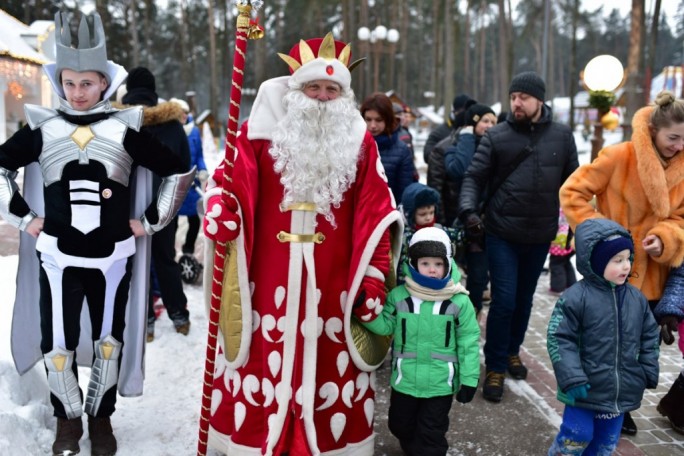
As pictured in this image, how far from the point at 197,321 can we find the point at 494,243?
9.31 ft

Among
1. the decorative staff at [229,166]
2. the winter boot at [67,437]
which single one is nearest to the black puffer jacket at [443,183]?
the decorative staff at [229,166]

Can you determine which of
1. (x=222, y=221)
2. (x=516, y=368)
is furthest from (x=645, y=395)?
(x=222, y=221)

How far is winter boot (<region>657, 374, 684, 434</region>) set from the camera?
3926 millimetres

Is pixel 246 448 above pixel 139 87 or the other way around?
the other way around

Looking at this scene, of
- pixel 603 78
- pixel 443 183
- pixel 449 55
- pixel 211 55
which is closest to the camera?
pixel 443 183

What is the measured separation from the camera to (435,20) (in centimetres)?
3139

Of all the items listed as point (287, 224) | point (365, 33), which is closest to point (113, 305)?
point (287, 224)

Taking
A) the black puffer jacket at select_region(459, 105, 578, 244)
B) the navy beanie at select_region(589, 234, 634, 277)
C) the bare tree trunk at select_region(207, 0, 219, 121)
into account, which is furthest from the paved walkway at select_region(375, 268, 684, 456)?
the bare tree trunk at select_region(207, 0, 219, 121)

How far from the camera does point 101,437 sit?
3.36 m

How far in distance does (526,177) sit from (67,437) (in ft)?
10.8

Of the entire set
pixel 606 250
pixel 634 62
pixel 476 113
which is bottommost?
pixel 606 250

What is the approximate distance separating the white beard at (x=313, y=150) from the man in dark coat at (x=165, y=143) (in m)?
2.02

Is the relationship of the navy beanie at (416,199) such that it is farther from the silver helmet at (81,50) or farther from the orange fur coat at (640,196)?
the silver helmet at (81,50)

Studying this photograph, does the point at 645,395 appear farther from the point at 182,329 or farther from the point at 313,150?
the point at 182,329
